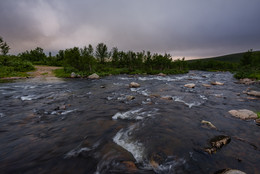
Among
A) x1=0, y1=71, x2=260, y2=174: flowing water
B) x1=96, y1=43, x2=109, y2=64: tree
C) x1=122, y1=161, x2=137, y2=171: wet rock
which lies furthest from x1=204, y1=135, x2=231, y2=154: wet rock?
x1=96, y1=43, x2=109, y2=64: tree

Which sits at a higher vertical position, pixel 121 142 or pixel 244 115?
pixel 244 115

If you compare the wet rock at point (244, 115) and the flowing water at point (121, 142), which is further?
the wet rock at point (244, 115)

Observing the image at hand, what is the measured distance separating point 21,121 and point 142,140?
24.8 ft

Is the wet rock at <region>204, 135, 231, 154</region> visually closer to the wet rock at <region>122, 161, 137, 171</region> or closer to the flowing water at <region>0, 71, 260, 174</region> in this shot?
the flowing water at <region>0, 71, 260, 174</region>

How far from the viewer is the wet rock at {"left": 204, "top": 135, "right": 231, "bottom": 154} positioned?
15.1 ft

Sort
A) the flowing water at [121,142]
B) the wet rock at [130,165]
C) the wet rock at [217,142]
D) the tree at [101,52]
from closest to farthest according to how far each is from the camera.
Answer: the wet rock at [130,165] → the flowing water at [121,142] → the wet rock at [217,142] → the tree at [101,52]

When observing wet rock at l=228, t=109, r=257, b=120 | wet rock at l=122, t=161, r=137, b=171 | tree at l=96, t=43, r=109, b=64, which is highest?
tree at l=96, t=43, r=109, b=64

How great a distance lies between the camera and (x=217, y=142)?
504 cm

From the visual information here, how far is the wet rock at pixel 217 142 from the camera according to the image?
182 inches

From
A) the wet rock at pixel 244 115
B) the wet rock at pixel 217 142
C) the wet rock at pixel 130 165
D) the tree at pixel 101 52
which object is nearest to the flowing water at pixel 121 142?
the wet rock at pixel 130 165

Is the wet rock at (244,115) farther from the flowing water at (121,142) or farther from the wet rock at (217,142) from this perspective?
the wet rock at (217,142)

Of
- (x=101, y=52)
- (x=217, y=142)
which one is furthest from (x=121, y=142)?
(x=101, y=52)

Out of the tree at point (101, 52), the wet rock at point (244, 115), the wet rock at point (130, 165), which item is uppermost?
the tree at point (101, 52)

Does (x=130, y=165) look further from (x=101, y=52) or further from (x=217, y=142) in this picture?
(x=101, y=52)
